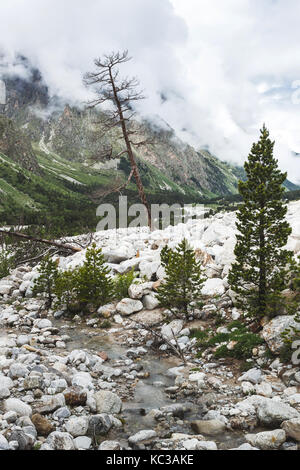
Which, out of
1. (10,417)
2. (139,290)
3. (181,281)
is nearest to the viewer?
(10,417)

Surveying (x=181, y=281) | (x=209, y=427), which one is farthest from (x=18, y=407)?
(x=181, y=281)

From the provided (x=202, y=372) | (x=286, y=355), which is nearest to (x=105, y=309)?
(x=202, y=372)

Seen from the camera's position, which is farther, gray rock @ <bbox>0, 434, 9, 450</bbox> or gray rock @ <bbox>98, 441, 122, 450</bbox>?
gray rock @ <bbox>98, 441, 122, 450</bbox>

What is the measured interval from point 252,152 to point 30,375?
1078 centimetres

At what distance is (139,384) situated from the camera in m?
9.46

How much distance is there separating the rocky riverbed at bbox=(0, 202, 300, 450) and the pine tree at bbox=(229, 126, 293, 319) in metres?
1.07

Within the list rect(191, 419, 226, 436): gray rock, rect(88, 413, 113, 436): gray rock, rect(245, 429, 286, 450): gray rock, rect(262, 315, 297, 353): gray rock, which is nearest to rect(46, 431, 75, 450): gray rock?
rect(88, 413, 113, 436): gray rock

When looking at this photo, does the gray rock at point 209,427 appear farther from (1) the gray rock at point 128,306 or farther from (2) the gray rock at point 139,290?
(2) the gray rock at point 139,290

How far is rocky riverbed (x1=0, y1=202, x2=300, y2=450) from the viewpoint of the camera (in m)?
6.23

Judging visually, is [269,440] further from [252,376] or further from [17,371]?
[17,371]

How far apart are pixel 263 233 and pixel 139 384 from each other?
22.6ft

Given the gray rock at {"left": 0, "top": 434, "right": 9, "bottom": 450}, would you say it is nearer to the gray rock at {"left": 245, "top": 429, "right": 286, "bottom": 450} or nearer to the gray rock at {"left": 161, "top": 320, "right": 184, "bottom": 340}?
the gray rock at {"left": 245, "top": 429, "right": 286, "bottom": 450}

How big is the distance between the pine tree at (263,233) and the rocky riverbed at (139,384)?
1068mm

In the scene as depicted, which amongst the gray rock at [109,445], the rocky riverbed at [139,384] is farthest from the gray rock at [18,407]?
the gray rock at [109,445]
